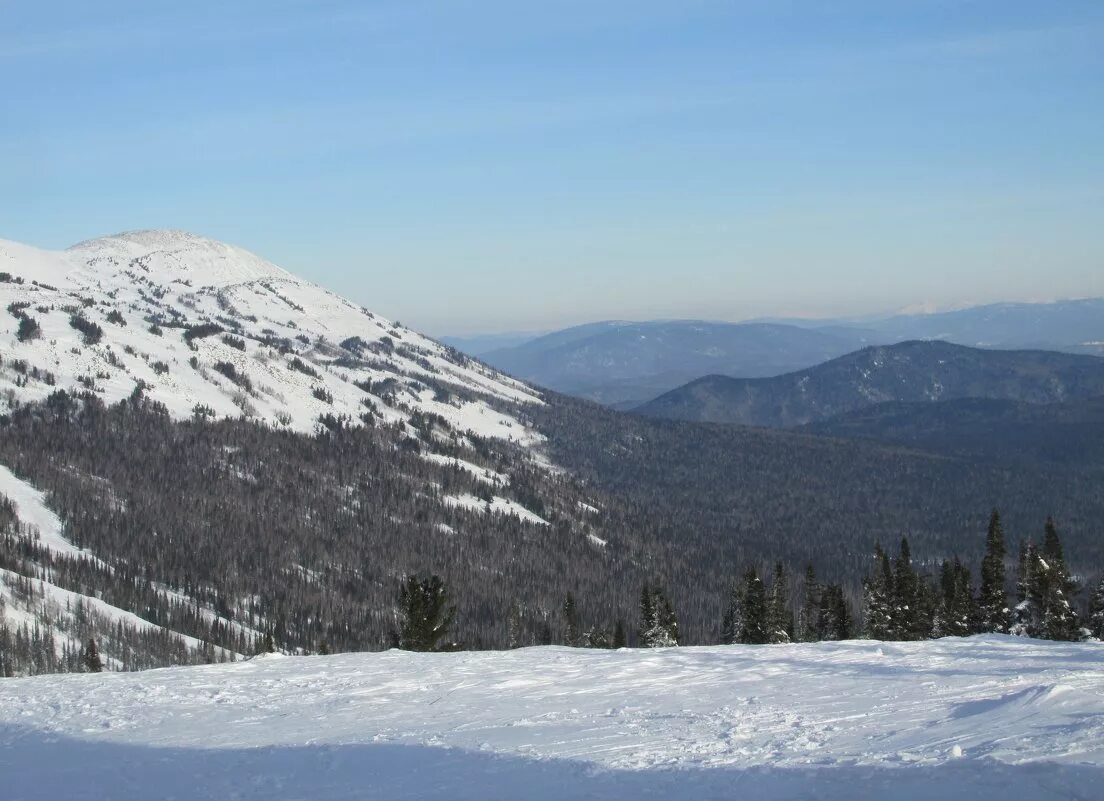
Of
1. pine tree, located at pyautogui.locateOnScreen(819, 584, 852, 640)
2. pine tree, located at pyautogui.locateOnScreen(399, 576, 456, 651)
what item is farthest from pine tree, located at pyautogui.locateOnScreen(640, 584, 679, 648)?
pine tree, located at pyautogui.locateOnScreen(399, 576, 456, 651)

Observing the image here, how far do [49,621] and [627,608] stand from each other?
345ft

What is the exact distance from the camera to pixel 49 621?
107 m

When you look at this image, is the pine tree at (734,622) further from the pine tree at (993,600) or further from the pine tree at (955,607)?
the pine tree at (993,600)

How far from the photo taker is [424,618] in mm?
64750

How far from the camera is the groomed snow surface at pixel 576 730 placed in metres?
16.4

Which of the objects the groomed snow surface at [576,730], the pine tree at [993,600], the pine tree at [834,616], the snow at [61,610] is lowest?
the snow at [61,610]

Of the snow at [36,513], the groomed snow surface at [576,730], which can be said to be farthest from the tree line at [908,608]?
the snow at [36,513]

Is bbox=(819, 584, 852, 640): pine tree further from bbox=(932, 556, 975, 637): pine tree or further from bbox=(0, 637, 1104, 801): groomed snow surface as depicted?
bbox=(0, 637, 1104, 801): groomed snow surface

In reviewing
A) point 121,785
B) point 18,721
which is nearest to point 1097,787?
point 121,785

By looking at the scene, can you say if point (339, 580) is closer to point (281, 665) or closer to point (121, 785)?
point (281, 665)

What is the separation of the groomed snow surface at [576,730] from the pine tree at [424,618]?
106ft

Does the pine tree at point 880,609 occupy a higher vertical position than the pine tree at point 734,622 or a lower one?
higher

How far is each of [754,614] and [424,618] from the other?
27891 millimetres

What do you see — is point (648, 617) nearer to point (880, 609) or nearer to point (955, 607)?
point (880, 609)
